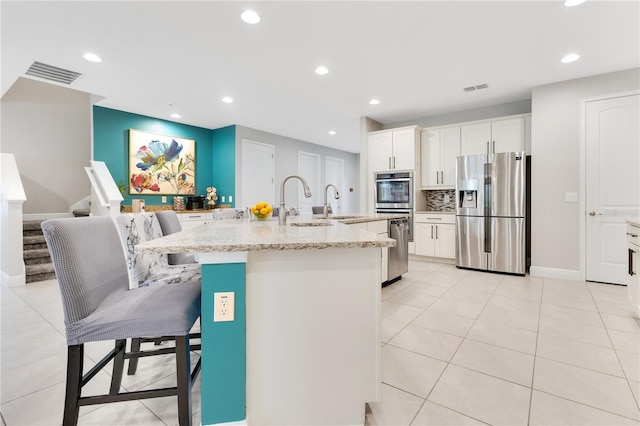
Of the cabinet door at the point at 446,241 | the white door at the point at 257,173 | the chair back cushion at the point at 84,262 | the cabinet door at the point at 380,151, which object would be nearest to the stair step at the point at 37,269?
the white door at the point at 257,173

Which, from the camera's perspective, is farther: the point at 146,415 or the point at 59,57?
the point at 59,57

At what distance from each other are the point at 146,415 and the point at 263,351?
73 cm

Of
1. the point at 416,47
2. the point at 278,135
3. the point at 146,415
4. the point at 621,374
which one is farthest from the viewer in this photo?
the point at 278,135

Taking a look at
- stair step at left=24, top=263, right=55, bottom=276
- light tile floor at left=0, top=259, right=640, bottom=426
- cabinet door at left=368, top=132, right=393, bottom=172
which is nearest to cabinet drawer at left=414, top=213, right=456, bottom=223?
cabinet door at left=368, top=132, right=393, bottom=172

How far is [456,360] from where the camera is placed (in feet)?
6.26

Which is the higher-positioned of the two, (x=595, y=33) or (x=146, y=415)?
(x=595, y=33)

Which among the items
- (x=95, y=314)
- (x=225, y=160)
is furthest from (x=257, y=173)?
(x=95, y=314)

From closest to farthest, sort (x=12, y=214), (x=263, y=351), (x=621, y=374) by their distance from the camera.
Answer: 1. (x=263, y=351)
2. (x=621, y=374)
3. (x=12, y=214)

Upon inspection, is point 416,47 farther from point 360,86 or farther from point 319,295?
point 319,295

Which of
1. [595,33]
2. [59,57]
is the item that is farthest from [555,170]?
[59,57]

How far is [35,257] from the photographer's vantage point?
13.3ft

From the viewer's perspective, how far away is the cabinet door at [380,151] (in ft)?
17.3

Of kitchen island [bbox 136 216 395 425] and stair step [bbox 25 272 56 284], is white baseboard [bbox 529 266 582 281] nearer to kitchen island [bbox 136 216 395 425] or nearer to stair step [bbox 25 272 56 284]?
kitchen island [bbox 136 216 395 425]

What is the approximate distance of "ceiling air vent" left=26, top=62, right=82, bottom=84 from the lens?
3.32 meters
